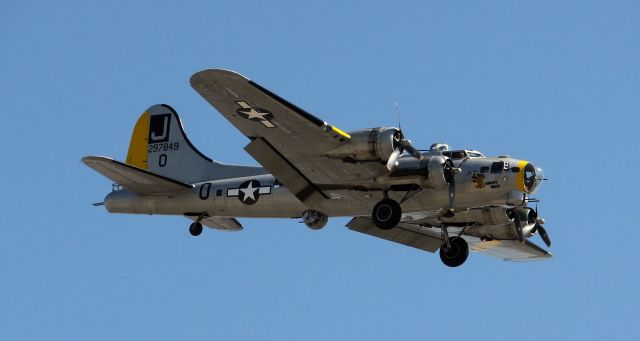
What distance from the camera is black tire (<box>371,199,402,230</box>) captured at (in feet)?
87.7

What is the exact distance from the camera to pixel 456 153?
27734 mm

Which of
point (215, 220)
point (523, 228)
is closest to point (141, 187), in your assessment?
point (215, 220)

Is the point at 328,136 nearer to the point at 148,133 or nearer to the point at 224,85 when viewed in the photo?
the point at 224,85

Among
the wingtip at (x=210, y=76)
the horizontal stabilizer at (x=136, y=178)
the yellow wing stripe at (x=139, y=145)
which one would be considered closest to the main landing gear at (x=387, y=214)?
the wingtip at (x=210, y=76)

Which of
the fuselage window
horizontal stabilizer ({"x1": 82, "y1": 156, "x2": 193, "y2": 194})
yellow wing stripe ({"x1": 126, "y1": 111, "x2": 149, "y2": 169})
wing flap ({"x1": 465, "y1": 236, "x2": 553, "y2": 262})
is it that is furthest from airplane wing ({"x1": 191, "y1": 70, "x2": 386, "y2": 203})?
wing flap ({"x1": 465, "y1": 236, "x2": 553, "y2": 262})

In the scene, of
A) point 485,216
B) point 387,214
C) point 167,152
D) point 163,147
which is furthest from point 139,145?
point 485,216

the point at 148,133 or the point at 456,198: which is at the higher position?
the point at 148,133

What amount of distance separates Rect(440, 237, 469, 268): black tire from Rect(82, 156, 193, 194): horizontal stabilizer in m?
6.71

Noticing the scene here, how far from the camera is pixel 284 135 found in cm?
2639

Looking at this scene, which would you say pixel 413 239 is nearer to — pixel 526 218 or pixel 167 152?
pixel 526 218

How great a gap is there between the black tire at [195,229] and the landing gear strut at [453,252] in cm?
619

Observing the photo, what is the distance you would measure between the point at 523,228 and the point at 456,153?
14.1 feet

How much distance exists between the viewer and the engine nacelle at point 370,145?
25.8 meters

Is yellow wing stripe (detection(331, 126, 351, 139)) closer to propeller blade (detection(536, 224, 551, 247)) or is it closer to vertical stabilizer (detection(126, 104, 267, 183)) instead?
vertical stabilizer (detection(126, 104, 267, 183))
